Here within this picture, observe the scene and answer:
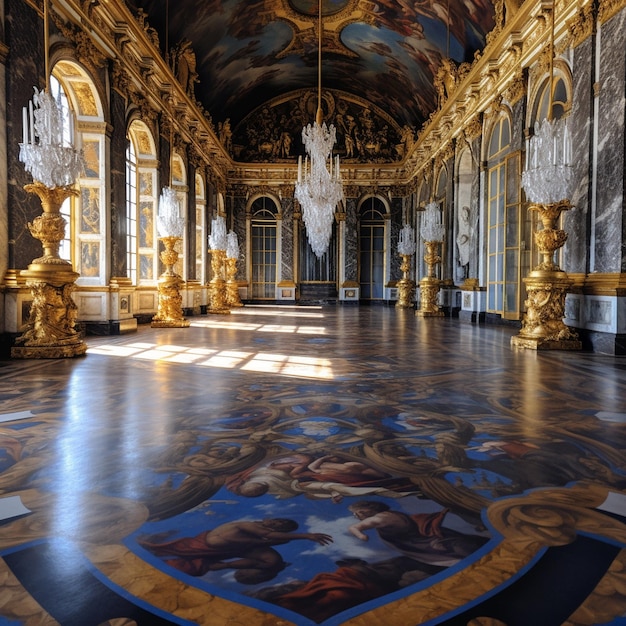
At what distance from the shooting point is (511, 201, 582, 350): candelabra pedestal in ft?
23.1

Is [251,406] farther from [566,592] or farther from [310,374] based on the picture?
[566,592]

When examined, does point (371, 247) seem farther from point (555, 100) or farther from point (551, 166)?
point (551, 166)

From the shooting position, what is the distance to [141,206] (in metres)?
12.6

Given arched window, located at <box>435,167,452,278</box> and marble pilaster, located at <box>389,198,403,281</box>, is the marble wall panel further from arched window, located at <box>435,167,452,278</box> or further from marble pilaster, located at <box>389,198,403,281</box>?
marble pilaster, located at <box>389,198,403,281</box>

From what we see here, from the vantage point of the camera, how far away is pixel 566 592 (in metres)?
1.49

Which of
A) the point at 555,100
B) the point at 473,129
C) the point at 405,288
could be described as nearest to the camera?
the point at 555,100

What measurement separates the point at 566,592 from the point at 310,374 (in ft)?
12.1

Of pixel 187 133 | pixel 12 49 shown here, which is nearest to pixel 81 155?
pixel 12 49

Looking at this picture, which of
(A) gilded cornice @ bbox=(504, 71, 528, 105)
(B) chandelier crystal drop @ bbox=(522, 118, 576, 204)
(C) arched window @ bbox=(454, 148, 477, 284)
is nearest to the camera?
(B) chandelier crystal drop @ bbox=(522, 118, 576, 204)

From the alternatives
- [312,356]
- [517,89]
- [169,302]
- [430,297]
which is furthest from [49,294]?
[430,297]

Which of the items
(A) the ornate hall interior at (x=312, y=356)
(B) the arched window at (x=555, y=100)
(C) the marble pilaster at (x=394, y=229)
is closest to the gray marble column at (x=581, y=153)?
(A) the ornate hall interior at (x=312, y=356)

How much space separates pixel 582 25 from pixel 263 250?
673 inches

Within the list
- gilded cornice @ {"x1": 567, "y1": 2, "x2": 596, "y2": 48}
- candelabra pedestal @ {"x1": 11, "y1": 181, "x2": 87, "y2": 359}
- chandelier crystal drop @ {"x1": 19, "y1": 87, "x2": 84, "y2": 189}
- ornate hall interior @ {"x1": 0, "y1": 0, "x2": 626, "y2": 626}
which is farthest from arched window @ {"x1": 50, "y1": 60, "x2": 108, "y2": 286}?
gilded cornice @ {"x1": 567, "y1": 2, "x2": 596, "y2": 48}

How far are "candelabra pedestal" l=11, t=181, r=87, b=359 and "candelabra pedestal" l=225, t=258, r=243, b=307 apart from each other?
1133cm
